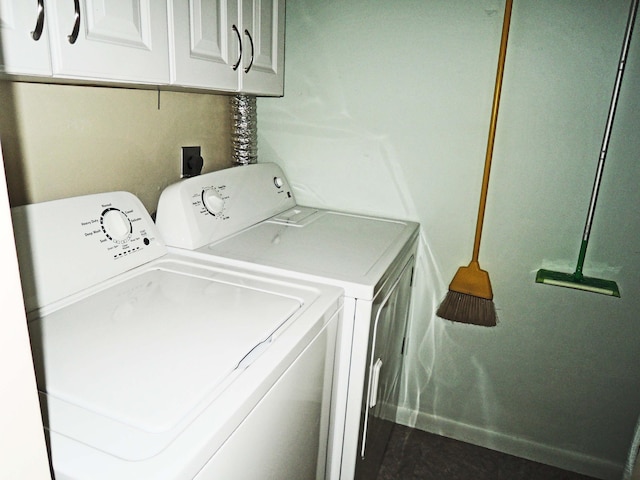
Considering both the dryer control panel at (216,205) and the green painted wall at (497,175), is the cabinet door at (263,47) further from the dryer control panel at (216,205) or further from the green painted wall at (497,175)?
the dryer control panel at (216,205)

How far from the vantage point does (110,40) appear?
3.12 feet

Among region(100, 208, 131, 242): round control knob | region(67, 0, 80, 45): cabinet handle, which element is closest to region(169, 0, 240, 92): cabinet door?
region(67, 0, 80, 45): cabinet handle

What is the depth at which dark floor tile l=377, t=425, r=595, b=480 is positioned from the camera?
1856 mm

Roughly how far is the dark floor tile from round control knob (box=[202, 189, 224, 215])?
4.31ft

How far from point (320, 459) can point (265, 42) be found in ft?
4.84

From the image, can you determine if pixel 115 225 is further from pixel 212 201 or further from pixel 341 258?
pixel 341 258

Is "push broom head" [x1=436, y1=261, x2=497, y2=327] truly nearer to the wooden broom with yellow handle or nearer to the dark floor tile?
the wooden broom with yellow handle

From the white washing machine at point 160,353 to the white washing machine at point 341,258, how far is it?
7cm

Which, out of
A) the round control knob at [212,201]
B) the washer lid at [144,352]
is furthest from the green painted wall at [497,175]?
the washer lid at [144,352]

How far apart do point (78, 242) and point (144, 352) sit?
17.3 inches

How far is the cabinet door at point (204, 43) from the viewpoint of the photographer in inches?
45.3

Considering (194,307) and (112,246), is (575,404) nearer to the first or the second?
(194,307)

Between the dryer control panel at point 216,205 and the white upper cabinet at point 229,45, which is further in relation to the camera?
the dryer control panel at point 216,205

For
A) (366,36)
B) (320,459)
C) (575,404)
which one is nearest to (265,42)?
(366,36)
